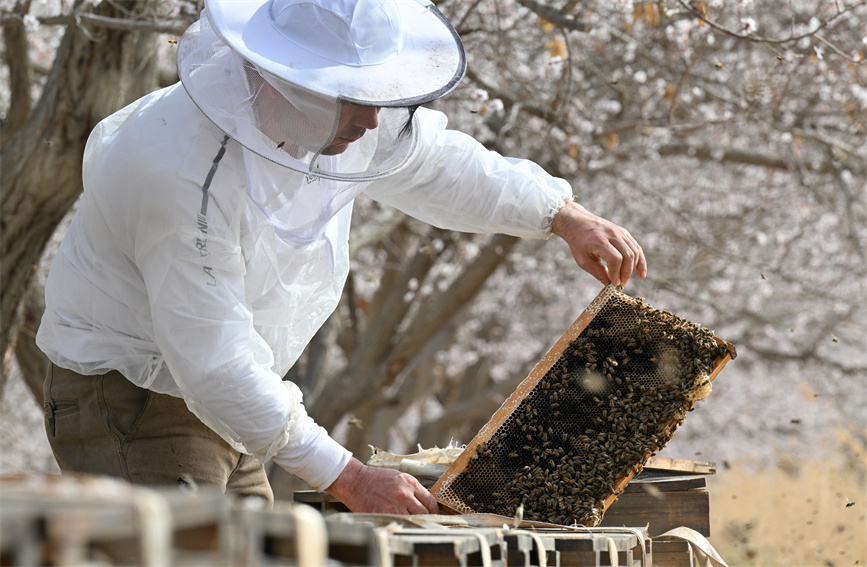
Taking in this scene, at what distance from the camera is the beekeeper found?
2406 millimetres

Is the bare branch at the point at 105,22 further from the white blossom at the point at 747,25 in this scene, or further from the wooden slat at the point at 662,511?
the wooden slat at the point at 662,511

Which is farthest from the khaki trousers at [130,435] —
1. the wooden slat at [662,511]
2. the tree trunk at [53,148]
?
the tree trunk at [53,148]

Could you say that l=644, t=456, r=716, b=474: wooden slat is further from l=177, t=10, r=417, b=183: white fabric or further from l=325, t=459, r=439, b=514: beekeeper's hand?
l=177, t=10, r=417, b=183: white fabric

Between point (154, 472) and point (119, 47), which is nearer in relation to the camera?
point (154, 472)

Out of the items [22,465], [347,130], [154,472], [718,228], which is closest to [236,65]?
[347,130]

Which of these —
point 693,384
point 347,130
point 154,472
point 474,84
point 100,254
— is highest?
point 474,84

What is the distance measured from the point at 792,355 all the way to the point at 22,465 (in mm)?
Answer: 9622

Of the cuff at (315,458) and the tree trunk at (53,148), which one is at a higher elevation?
the tree trunk at (53,148)

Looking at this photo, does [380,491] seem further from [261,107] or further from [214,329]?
[261,107]

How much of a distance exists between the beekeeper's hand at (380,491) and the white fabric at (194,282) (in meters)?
0.04

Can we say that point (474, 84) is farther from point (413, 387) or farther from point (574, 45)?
point (413, 387)

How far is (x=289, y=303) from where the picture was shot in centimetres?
274

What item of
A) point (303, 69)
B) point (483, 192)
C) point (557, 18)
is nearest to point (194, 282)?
point (303, 69)

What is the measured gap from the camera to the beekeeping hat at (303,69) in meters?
2.39
